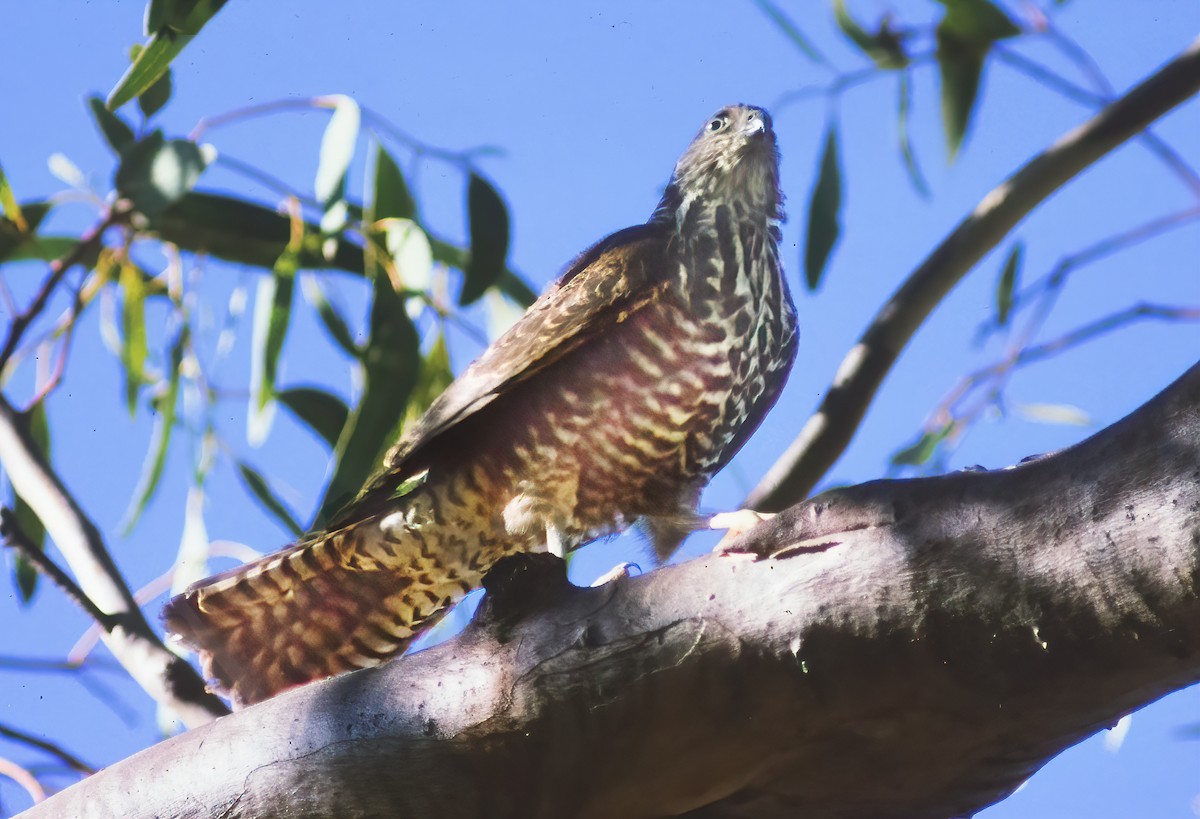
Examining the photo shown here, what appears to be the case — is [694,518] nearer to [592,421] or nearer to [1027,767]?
[592,421]

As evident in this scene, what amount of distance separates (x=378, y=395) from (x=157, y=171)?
437mm

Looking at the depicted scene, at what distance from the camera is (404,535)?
72.9 inches

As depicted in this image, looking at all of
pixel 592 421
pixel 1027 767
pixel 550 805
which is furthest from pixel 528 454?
pixel 1027 767

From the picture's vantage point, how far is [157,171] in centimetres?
175

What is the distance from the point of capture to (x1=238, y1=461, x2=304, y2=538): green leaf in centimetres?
217

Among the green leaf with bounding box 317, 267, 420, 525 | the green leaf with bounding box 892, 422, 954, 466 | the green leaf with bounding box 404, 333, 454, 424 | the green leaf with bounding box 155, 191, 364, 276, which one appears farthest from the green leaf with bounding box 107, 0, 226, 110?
the green leaf with bounding box 892, 422, 954, 466

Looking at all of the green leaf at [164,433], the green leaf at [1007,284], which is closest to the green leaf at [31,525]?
the green leaf at [164,433]

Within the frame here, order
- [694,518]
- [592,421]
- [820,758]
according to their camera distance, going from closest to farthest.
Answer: [820,758], [592,421], [694,518]

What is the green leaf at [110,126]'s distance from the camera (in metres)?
1.84

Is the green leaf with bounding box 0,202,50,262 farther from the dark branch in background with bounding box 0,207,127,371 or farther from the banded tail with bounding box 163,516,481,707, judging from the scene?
the banded tail with bounding box 163,516,481,707

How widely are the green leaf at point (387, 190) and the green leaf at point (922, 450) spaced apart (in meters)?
0.98

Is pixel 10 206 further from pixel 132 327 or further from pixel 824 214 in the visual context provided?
pixel 824 214

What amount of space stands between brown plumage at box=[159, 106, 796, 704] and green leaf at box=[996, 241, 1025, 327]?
43 centimetres

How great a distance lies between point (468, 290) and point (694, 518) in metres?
0.47
